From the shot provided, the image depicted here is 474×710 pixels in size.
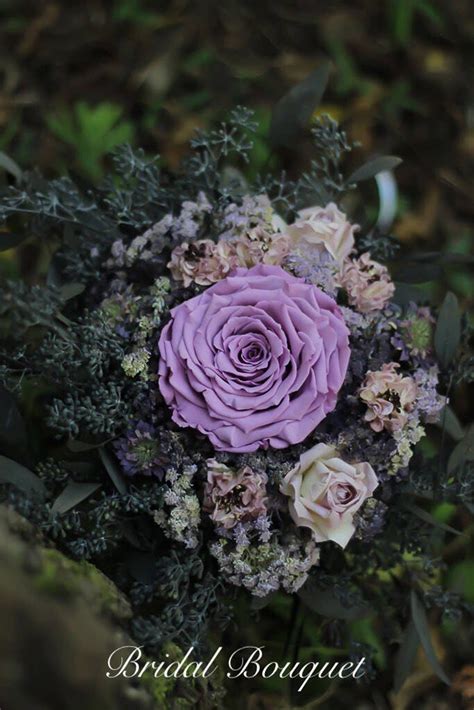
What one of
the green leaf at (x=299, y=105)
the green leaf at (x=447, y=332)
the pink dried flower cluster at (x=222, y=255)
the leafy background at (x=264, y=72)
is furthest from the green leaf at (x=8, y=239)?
the leafy background at (x=264, y=72)

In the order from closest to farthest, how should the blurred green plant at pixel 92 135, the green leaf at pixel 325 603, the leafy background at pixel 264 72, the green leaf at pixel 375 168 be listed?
the green leaf at pixel 325 603 → the green leaf at pixel 375 168 → the blurred green plant at pixel 92 135 → the leafy background at pixel 264 72

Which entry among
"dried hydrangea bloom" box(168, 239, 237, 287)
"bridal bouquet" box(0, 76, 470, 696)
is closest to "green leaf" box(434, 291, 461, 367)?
"bridal bouquet" box(0, 76, 470, 696)

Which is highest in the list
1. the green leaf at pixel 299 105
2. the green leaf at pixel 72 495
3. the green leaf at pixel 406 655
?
the green leaf at pixel 299 105

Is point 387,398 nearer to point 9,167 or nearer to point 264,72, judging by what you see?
point 9,167

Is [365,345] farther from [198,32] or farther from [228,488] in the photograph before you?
[198,32]

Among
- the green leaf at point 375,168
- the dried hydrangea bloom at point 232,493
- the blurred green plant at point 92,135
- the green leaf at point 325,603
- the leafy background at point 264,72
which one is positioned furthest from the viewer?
the leafy background at point 264,72

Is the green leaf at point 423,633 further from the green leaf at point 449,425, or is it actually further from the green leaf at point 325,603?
the green leaf at point 449,425

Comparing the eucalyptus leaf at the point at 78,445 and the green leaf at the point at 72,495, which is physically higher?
the eucalyptus leaf at the point at 78,445

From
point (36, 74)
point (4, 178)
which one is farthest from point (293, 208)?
point (36, 74)

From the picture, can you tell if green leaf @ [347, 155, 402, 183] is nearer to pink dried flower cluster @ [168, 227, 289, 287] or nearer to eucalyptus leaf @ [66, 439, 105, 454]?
pink dried flower cluster @ [168, 227, 289, 287]
